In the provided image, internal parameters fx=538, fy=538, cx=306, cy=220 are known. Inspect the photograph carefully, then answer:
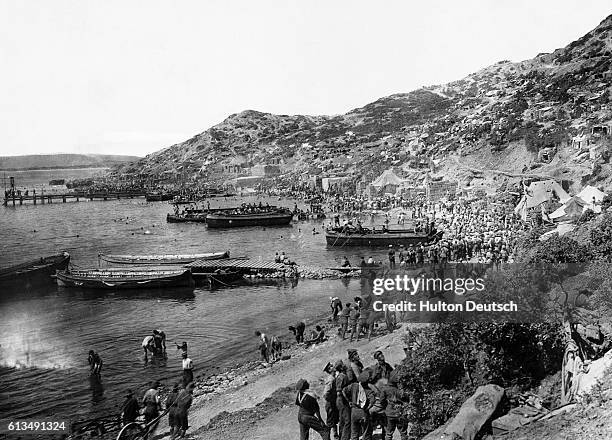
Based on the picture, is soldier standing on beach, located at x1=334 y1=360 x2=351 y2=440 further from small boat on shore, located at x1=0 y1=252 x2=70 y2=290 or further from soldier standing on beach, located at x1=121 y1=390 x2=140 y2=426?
small boat on shore, located at x1=0 y1=252 x2=70 y2=290

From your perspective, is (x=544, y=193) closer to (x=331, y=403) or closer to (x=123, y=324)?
(x=123, y=324)

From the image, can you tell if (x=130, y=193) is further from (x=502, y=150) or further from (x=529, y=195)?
(x=529, y=195)

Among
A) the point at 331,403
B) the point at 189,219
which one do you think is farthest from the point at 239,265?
the point at 189,219

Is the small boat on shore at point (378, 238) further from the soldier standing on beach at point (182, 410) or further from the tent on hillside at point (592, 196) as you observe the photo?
the soldier standing on beach at point (182, 410)

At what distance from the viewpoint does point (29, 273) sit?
3694 cm

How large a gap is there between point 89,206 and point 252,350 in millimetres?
90182

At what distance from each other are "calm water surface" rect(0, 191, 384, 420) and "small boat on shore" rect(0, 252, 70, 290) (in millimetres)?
1760

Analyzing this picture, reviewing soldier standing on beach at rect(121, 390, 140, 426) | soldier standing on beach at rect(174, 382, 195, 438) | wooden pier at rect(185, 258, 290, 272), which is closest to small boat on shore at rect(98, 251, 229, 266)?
wooden pier at rect(185, 258, 290, 272)

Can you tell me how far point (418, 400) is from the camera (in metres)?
9.95

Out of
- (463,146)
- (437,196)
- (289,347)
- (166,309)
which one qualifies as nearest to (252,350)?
(289,347)

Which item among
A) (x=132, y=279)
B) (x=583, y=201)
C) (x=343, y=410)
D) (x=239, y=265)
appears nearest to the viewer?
(x=343, y=410)

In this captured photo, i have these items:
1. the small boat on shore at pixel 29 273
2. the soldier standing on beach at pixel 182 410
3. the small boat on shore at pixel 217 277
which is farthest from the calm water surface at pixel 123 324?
the soldier standing on beach at pixel 182 410

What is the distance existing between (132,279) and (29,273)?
8879 millimetres

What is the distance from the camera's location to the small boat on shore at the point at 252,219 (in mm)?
64125
